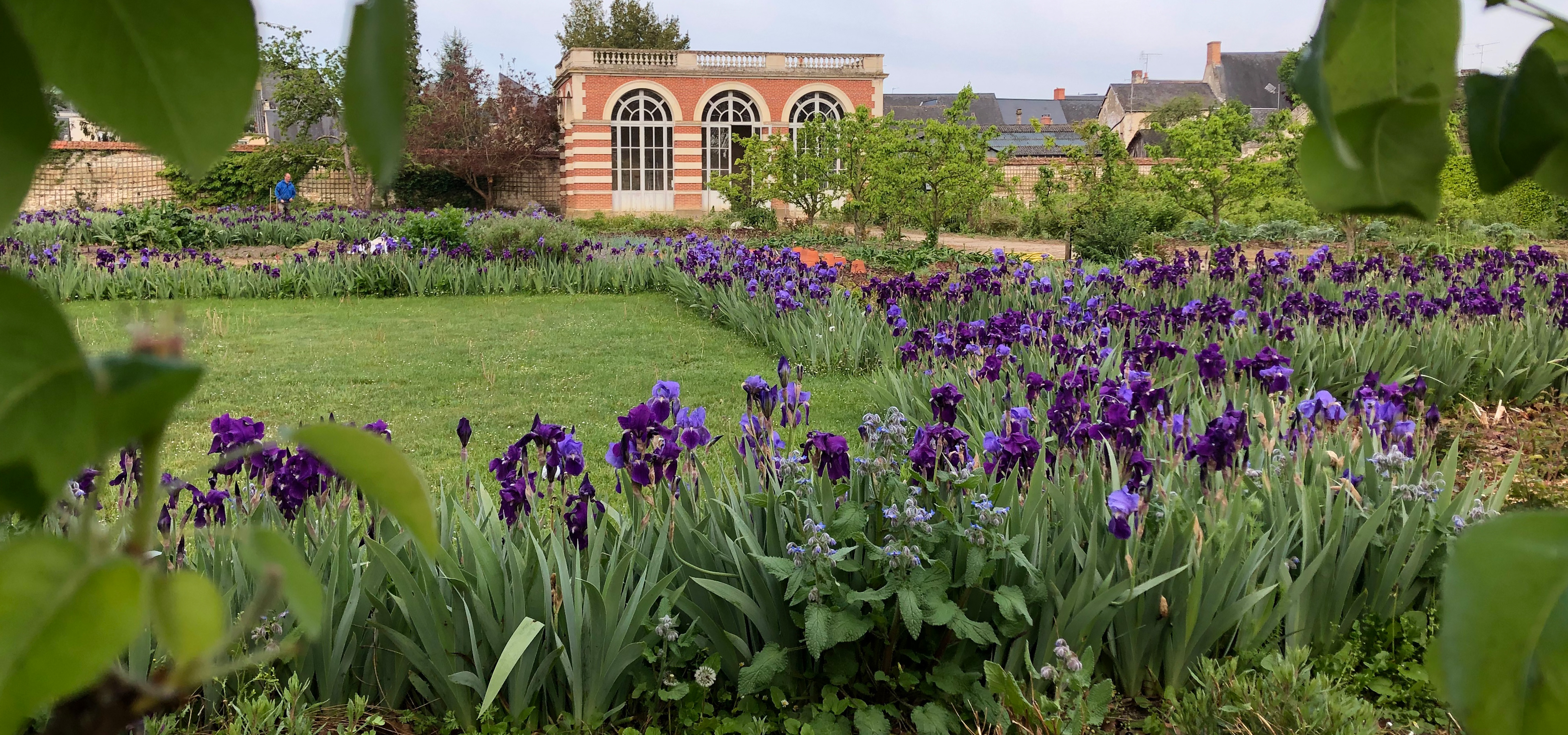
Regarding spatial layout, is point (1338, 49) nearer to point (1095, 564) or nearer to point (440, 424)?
point (1095, 564)

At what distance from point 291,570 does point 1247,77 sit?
190ft

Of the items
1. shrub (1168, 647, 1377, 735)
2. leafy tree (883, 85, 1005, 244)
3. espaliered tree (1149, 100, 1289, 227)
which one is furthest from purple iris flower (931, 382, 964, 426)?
espaliered tree (1149, 100, 1289, 227)

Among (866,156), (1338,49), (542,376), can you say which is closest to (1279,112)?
(866,156)

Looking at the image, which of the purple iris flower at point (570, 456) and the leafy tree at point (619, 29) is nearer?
the purple iris flower at point (570, 456)

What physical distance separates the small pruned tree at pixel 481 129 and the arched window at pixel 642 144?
2.87 meters

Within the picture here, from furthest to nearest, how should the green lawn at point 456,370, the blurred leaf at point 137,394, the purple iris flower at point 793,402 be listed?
the green lawn at point 456,370, the purple iris flower at point 793,402, the blurred leaf at point 137,394

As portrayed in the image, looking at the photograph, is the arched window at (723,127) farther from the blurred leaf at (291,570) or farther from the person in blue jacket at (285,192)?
the blurred leaf at (291,570)

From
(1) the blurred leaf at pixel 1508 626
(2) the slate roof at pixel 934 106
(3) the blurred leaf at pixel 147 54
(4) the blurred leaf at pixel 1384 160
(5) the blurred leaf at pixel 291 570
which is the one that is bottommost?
(1) the blurred leaf at pixel 1508 626

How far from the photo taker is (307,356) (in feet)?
22.0

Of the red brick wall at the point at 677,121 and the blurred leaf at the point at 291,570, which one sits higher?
the red brick wall at the point at 677,121

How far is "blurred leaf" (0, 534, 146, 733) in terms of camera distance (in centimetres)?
19

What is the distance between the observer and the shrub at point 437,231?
37.7 ft

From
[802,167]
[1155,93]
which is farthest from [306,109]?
[1155,93]

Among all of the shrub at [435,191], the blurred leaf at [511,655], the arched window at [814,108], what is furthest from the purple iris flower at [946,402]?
the shrub at [435,191]
